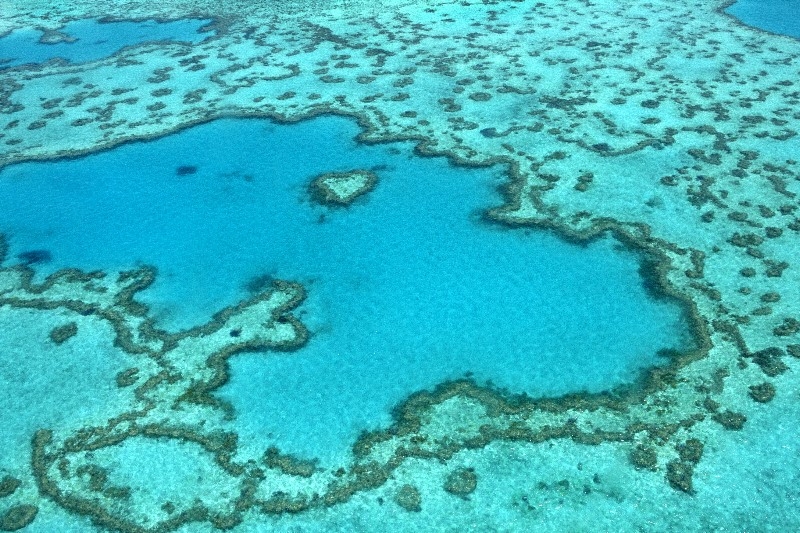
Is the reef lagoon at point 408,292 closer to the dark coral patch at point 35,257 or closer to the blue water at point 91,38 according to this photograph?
the dark coral patch at point 35,257

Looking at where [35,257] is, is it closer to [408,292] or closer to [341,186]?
[341,186]

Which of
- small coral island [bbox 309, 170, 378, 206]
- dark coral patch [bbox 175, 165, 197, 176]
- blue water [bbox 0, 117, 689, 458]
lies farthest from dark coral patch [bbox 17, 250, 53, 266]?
small coral island [bbox 309, 170, 378, 206]

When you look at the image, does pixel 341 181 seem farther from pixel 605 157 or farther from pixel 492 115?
pixel 605 157

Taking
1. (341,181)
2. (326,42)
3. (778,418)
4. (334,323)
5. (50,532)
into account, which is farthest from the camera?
(326,42)

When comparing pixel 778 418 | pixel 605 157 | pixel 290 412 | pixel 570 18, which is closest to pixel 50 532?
pixel 290 412

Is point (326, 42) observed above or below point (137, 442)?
above

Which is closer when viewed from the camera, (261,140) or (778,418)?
(778,418)
